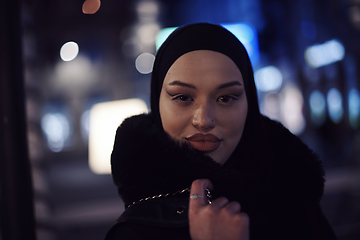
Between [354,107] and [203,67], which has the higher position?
Answer: [203,67]

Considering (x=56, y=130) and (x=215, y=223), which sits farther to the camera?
(x=56, y=130)

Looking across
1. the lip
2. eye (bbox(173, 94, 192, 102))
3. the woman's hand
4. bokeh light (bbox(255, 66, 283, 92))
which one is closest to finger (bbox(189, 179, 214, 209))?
the woman's hand

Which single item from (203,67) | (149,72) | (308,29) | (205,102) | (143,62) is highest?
(308,29)

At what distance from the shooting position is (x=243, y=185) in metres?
0.88

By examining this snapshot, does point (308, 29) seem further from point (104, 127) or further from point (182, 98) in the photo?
point (182, 98)

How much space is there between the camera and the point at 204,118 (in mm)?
885

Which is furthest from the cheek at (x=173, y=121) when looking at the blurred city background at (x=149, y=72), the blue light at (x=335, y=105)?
the blue light at (x=335, y=105)

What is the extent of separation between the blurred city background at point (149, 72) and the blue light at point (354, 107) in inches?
1.3

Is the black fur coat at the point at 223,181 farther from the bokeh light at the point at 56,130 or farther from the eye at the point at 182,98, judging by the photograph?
the bokeh light at the point at 56,130

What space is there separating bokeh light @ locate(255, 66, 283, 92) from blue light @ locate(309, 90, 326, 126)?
1.27 meters

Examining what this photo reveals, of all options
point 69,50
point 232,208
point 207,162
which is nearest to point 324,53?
point 69,50

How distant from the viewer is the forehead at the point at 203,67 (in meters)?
0.92

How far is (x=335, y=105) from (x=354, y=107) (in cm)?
85

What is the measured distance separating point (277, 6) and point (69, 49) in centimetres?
770
